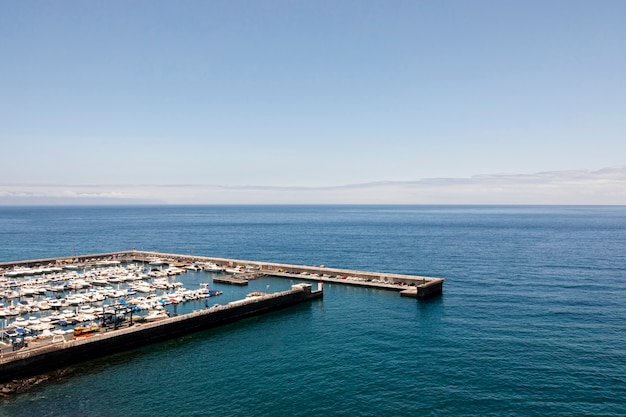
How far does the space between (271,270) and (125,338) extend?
54501 millimetres

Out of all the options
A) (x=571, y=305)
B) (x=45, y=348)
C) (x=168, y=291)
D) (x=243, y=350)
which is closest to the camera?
(x=45, y=348)

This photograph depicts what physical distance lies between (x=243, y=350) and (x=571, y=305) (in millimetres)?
57672

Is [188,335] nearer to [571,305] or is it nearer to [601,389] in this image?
[601,389]

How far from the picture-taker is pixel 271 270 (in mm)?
108438

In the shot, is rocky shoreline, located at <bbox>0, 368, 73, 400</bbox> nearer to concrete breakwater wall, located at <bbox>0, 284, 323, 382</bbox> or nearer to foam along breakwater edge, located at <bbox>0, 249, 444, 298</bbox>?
concrete breakwater wall, located at <bbox>0, 284, 323, 382</bbox>

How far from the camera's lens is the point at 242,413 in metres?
38.8

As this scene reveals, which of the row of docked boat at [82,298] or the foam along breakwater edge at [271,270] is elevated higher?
the foam along breakwater edge at [271,270]

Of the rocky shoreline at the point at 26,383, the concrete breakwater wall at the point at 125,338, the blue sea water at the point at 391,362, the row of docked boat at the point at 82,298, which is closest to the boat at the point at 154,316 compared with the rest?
the row of docked boat at the point at 82,298

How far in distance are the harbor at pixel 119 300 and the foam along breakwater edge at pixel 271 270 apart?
0.23m

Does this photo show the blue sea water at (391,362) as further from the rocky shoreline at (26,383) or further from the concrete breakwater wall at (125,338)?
the concrete breakwater wall at (125,338)

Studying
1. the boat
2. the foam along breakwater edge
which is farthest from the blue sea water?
the boat

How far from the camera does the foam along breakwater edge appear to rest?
87.3 metres

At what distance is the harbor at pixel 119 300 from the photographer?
52.2 meters

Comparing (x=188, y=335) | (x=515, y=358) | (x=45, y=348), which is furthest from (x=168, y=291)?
(x=515, y=358)
